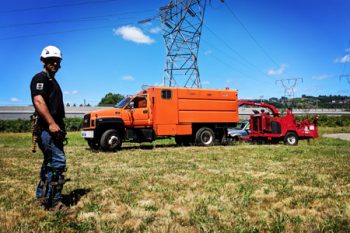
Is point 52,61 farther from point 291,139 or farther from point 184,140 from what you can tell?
point 291,139

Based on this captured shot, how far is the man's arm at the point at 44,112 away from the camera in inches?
171

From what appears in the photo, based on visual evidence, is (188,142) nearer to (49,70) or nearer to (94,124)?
(94,124)

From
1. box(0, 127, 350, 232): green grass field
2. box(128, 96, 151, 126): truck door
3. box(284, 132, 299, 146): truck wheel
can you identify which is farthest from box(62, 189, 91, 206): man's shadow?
box(284, 132, 299, 146): truck wheel

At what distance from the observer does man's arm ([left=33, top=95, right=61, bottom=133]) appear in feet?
14.3

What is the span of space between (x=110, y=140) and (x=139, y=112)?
1.91 meters

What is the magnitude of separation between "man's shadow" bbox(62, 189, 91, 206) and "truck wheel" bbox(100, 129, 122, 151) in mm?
7550

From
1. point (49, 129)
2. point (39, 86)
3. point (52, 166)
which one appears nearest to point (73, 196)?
point (52, 166)

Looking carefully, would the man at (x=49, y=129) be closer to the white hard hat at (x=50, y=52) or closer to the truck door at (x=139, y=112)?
the white hard hat at (x=50, y=52)

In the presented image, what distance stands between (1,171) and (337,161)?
8.73 meters

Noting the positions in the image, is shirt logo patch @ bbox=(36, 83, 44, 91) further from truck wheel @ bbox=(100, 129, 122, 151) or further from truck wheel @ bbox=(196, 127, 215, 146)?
truck wheel @ bbox=(196, 127, 215, 146)

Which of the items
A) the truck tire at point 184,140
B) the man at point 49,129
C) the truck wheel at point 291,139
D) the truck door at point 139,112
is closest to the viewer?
the man at point 49,129

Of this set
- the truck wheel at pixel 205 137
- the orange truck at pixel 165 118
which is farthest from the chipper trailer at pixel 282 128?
the truck wheel at pixel 205 137

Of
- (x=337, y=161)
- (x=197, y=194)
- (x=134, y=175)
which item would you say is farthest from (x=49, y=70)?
(x=337, y=161)

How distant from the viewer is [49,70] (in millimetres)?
4633
